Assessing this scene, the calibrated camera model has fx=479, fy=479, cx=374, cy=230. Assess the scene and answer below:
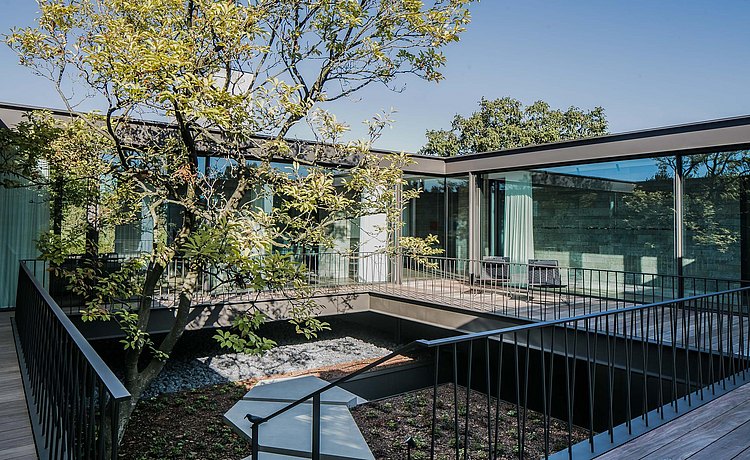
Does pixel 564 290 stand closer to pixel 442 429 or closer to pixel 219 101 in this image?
pixel 442 429

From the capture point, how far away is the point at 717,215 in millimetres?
7777

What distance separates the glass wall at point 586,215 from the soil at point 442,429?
3.54 metres

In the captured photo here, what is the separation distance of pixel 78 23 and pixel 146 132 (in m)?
1.91

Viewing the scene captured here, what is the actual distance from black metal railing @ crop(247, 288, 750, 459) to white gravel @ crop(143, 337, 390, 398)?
205cm

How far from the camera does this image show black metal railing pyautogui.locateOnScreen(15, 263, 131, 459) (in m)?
1.62

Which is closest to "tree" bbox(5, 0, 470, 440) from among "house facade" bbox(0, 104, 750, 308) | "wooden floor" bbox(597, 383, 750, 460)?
"house facade" bbox(0, 104, 750, 308)

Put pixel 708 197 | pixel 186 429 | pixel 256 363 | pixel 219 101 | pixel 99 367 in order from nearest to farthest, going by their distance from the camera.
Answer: pixel 99 367, pixel 219 101, pixel 186 429, pixel 708 197, pixel 256 363

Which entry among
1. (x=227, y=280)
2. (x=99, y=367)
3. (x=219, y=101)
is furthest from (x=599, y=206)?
(x=99, y=367)

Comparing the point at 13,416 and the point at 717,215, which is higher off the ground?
the point at 717,215

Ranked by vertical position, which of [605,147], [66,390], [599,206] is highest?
[605,147]

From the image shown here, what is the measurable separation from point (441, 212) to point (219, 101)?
8.44m

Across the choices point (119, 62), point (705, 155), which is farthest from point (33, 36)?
point (705, 155)

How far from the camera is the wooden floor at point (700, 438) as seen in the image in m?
2.93

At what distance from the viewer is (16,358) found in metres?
4.59
